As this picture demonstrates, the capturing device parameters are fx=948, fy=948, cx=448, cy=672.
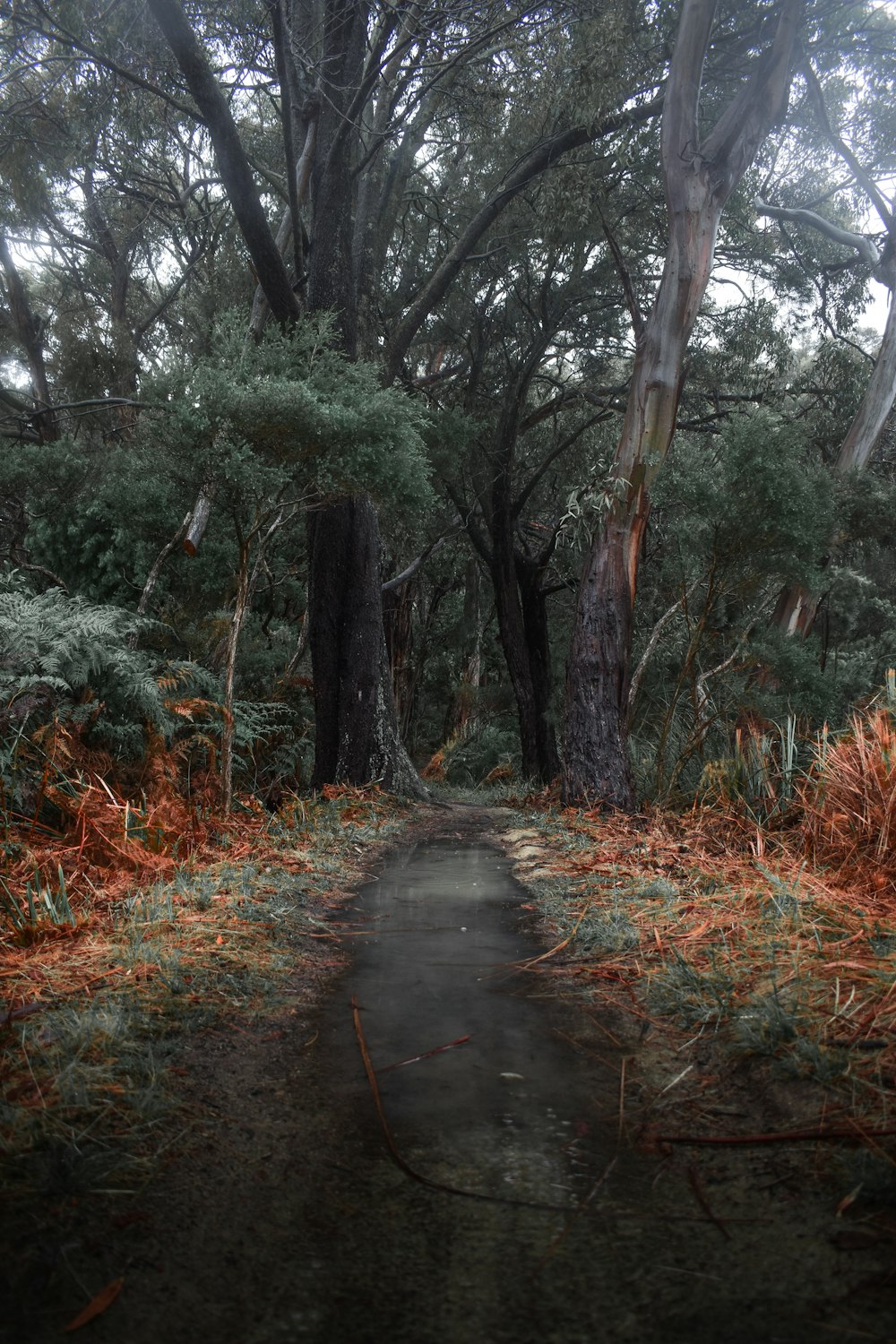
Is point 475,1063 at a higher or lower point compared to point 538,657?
lower

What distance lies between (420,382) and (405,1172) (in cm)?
1607

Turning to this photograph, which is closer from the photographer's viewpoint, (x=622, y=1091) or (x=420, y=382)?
(x=622, y=1091)

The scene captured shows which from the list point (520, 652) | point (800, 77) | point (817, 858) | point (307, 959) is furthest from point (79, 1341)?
point (800, 77)

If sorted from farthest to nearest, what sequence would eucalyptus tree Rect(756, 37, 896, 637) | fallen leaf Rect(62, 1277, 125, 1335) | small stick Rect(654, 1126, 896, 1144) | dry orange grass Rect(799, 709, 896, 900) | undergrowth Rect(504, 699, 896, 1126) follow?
eucalyptus tree Rect(756, 37, 896, 637) → dry orange grass Rect(799, 709, 896, 900) → undergrowth Rect(504, 699, 896, 1126) → small stick Rect(654, 1126, 896, 1144) → fallen leaf Rect(62, 1277, 125, 1335)

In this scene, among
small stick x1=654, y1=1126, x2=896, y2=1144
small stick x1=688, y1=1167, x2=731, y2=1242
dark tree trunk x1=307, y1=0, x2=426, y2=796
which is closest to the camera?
small stick x1=688, y1=1167, x2=731, y2=1242

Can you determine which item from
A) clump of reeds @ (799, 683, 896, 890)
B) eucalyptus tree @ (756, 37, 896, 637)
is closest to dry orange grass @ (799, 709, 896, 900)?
clump of reeds @ (799, 683, 896, 890)

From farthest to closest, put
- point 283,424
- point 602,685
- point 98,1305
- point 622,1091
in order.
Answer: point 602,685, point 283,424, point 622,1091, point 98,1305

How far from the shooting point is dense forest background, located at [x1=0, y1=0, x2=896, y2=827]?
736 centimetres

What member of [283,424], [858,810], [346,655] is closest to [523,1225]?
[858,810]

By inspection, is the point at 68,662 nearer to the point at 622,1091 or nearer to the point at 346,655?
the point at 346,655

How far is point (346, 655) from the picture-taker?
35.1 feet

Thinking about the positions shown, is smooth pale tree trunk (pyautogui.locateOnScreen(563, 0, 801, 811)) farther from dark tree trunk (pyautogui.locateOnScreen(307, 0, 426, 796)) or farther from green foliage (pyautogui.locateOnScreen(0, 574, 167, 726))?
green foliage (pyautogui.locateOnScreen(0, 574, 167, 726))

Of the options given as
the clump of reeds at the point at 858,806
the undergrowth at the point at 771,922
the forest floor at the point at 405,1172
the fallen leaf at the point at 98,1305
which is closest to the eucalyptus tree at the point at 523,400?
the undergrowth at the point at 771,922

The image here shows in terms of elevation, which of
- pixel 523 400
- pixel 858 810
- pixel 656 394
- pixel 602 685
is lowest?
pixel 858 810
